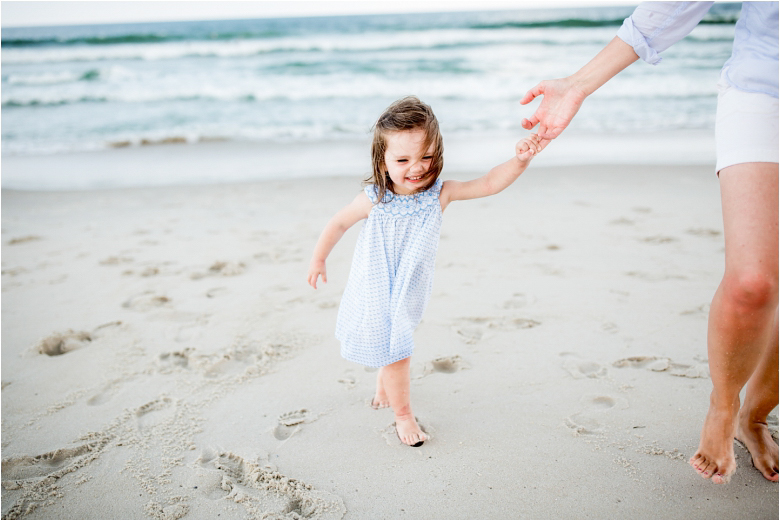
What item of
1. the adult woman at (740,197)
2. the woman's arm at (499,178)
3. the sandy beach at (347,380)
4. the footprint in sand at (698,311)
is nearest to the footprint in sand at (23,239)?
the sandy beach at (347,380)

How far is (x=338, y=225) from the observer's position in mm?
2189

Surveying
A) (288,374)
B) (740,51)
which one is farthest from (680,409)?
(288,374)

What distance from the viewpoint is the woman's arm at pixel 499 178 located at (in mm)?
1938

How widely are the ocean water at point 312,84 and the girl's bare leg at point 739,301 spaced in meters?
7.29

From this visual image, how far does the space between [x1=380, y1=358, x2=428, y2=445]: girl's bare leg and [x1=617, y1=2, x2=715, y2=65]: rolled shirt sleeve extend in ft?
4.46

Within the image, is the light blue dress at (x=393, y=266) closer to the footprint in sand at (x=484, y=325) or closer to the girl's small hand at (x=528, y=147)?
the girl's small hand at (x=528, y=147)

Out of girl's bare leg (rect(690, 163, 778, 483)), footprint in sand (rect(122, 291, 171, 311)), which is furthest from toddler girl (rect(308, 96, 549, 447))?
footprint in sand (rect(122, 291, 171, 311))

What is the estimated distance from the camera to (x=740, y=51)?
161 centimetres

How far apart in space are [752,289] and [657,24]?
0.86 metres

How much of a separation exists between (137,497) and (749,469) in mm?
2068

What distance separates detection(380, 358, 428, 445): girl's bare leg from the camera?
2.13 m

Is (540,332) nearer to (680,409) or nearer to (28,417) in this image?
(680,409)

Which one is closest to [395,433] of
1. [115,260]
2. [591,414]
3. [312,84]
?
[591,414]

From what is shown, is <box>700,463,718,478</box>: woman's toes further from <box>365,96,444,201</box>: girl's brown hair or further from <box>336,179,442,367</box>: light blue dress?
<box>365,96,444,201</box>: girl's brown hair
